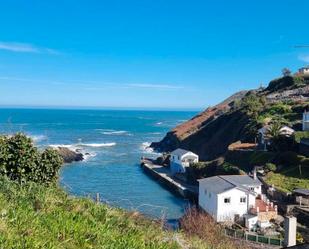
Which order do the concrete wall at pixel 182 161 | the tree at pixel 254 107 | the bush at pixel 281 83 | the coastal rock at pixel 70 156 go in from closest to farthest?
the concrete wall at pixel 182 161, the coastal rock at pixel 70 156, the tree at pixel 254 107, the bush at pixel 281 83

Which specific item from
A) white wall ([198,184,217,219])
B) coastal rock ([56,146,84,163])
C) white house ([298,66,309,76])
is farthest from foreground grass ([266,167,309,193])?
white house ([298,66,309,76])

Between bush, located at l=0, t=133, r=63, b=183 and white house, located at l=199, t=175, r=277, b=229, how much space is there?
19.1 meters

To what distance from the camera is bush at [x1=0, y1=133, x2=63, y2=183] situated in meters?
11.8

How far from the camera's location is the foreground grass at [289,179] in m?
35.4

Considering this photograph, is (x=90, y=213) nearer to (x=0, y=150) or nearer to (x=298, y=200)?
(x=0, y=150)

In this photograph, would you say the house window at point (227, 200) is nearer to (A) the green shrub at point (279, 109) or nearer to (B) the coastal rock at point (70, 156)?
(B) the coastal rock at point (70, 156)

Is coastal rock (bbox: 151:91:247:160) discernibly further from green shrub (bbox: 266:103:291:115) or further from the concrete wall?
the concrete wall

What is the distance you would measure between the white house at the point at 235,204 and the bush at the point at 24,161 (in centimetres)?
1913

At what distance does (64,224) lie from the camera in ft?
22.1

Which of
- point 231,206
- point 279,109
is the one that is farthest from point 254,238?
point 279,109

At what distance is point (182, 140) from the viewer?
77.3 meters

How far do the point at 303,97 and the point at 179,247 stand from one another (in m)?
69.2

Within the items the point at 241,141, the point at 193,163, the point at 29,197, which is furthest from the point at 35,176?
the point at 241,141

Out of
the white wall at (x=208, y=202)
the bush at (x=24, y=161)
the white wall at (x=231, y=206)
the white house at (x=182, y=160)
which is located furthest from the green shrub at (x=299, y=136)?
the bush at (x=24, y=161)
